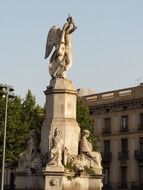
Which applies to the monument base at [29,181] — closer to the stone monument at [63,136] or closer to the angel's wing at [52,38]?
the stone monument at [63,136]

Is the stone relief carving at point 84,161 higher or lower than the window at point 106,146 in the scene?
lower

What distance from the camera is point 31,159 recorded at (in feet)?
77.8

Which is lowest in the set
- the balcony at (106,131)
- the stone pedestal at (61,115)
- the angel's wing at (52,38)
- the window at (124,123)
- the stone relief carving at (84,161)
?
the stone relief carving at (84,161)

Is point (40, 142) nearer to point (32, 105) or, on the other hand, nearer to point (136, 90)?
point (32, 105)

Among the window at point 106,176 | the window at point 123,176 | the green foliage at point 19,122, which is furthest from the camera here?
the window at point 106,176

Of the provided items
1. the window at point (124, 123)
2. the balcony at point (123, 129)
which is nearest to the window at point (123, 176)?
the balcony at point (123, 129)


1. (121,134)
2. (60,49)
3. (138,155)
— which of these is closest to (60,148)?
(60,49)

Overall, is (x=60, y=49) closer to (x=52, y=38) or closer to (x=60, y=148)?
(x=52, y=38)

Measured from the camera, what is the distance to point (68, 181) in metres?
22.4

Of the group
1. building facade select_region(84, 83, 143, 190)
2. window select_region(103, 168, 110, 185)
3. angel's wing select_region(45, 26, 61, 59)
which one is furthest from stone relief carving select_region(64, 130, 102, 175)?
window select_region(103, 168, 110, 185)

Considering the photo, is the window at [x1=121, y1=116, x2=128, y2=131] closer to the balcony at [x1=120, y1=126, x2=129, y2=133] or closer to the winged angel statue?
the balcony at [x1=120, y1=126, x2=129, y2=133]

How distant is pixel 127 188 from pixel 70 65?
40.2 metres

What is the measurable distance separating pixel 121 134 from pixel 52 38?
135 feet

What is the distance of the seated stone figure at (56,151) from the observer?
72.8 ft
